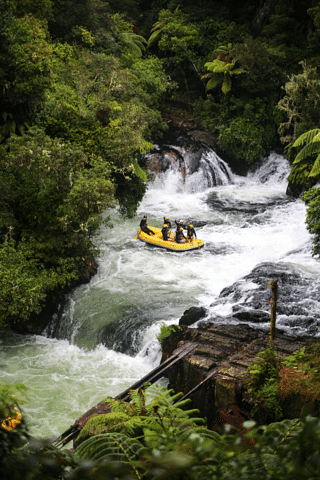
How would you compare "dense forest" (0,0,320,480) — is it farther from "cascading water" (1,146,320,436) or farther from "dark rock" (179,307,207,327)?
"dark rock" (179,307,207,327)

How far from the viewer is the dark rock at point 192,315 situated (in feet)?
31.6

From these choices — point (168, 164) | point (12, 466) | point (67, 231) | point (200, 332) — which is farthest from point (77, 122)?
point (12, 466)

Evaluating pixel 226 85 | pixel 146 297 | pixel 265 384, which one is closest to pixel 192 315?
pixel 146 297

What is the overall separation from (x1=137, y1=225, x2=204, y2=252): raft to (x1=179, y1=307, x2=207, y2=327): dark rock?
4.42 meters

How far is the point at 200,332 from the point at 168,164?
46.0 feet

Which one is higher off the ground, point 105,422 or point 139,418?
point 139,418

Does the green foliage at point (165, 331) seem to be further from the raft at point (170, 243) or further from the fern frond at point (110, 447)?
the fern frond at point (110, 447)

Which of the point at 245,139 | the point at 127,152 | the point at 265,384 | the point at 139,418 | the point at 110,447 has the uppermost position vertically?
the point at 245,139

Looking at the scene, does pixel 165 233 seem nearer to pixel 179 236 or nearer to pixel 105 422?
pixel 179 236

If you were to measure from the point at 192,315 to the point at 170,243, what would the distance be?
16.6 ft

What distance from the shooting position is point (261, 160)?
22.5 metres

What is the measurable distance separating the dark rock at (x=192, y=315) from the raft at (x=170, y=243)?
442 cm

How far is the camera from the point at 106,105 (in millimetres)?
13219

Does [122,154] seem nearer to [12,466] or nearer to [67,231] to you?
[67,231]
